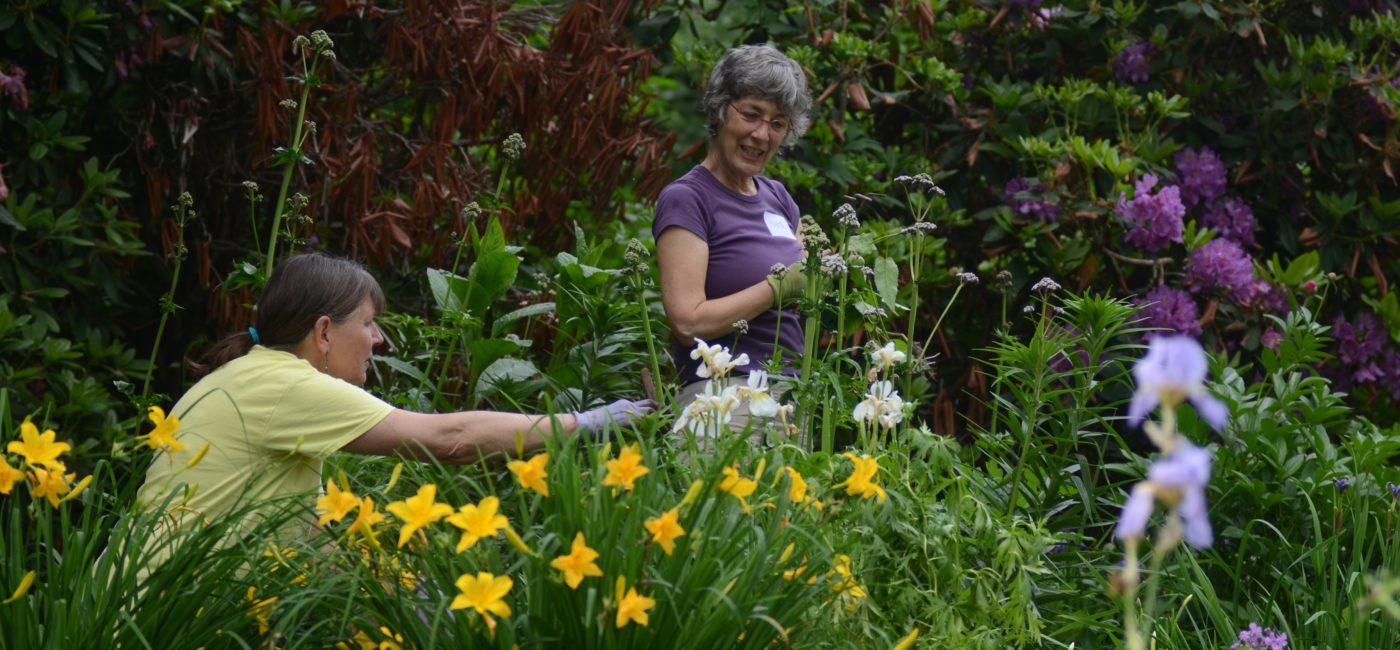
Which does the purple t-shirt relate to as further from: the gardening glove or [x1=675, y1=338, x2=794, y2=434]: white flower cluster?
[x1=675, y1=338, x2=794, y2=434]: white flower cluster

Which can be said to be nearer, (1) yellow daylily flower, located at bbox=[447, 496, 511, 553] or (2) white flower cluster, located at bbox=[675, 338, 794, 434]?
(1) yellow daylily flower, located at bbox=[447, 496, 511, 553]

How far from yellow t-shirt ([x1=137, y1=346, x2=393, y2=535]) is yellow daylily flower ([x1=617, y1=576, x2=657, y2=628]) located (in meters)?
A: 0.87

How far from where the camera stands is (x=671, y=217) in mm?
3545

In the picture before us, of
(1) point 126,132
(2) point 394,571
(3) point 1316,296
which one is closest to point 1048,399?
(2) point 394,571

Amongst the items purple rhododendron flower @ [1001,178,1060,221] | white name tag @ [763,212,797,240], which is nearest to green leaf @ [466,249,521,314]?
white name tag @ [763,212,797,240]

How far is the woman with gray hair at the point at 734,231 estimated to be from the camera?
3.46 meters

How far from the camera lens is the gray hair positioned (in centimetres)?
366

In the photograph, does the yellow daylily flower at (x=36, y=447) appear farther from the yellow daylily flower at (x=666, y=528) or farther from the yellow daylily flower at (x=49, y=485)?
the yellow daylily flower at (x=666, y=528)

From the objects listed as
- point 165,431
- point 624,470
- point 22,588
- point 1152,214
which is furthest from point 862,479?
point 1152,214

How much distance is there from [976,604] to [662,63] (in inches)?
123

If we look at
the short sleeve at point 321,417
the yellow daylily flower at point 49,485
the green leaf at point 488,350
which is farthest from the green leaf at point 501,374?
the yellow daylily flower at point 49,485

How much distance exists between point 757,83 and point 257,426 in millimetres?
1575

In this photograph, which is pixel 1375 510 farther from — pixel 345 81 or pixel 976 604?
pixel 345 81

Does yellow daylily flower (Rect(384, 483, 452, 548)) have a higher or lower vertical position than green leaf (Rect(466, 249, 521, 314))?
higher
